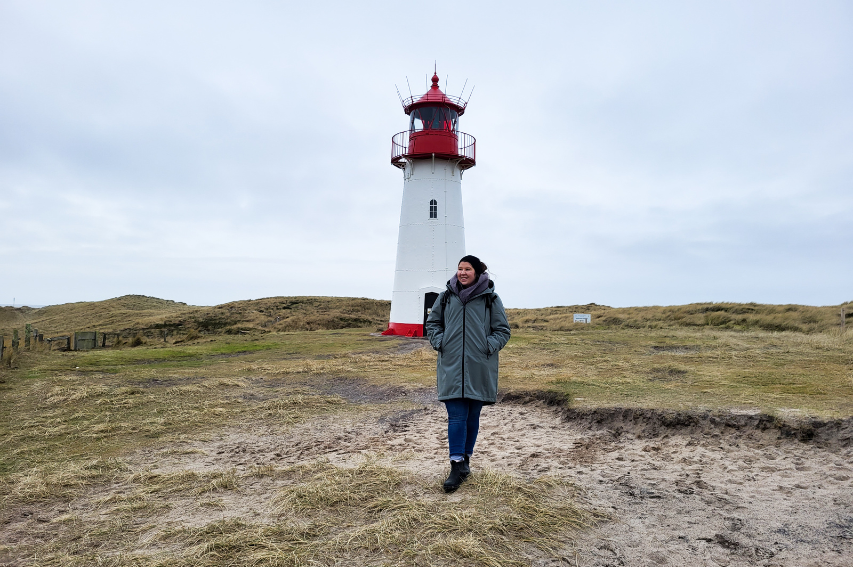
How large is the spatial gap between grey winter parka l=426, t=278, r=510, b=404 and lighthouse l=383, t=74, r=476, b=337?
56.5 feet

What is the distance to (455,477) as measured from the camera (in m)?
5.24

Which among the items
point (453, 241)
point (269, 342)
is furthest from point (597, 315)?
point (269, 342)

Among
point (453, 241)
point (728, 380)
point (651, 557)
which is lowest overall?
point (651, 557)

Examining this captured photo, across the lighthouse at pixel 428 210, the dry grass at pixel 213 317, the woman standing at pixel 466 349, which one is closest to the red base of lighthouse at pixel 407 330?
the lighthouse at pixel 428 210

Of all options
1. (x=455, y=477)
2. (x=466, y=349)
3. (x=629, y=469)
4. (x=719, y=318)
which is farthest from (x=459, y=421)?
(x=719, y=318)

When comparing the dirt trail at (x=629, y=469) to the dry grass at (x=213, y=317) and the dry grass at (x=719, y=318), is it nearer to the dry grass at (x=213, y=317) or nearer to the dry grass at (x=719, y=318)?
the dry grass at (x=213, y=317)

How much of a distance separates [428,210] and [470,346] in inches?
717

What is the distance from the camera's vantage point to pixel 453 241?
23.3 meters

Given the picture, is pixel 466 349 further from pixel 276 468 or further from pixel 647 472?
pixel 276 468

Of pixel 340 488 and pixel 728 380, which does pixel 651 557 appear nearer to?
pixel 340 488

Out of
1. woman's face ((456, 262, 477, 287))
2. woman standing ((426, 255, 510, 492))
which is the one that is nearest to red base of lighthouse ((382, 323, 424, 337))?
woman standing ((426, 255, 510, 492))

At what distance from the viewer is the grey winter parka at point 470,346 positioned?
17.4 ft

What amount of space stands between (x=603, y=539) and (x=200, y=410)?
300 inches

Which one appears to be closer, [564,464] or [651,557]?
[651,557]
